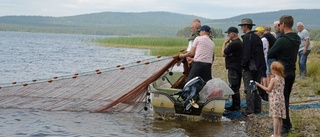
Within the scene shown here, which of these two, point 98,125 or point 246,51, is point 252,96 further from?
point 98,125

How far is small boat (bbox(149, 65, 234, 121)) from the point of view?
345 inches

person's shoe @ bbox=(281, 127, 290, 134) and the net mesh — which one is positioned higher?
the net mesh

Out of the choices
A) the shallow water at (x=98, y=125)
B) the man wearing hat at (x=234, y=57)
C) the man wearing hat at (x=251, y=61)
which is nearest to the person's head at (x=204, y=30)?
the man wearing hat at (x=234, y=57)

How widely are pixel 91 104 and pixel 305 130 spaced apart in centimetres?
440

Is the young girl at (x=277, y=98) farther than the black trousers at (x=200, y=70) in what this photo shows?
No

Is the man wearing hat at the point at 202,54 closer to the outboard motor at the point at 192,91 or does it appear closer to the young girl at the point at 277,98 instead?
the outboard motor at the point at 192,91

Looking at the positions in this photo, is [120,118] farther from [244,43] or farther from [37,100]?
[244,43]

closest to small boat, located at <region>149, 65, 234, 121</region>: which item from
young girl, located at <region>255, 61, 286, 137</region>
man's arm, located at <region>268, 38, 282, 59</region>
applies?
man's arm, located at <region>268, 38, 282, 59</region>

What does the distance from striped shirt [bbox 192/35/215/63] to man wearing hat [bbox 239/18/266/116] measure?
594 millimetres

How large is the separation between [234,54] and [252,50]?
0.59 meters

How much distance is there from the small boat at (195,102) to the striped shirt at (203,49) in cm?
49

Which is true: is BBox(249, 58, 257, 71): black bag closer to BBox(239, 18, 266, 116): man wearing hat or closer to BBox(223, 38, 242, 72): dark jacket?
BBox(239, 18, 266, 116): man wearing hat

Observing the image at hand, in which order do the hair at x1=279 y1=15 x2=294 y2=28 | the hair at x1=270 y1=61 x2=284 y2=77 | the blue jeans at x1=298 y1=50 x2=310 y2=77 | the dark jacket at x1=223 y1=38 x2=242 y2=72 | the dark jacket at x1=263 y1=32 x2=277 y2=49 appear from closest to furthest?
the hair at x1=270 y1=61 x2=284 y2=77 < the hair at x1=279 y1=15 x2=294 y2=28 < the dark jacket at x1=223 y1=38 x2=242 y2=72 < the dark jacket at x1=263 y1=32 x2=277 y2=49 < the blue jeans at x1=298 y1=50 x2=310 y2=77

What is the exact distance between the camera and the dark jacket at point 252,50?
9117mm
